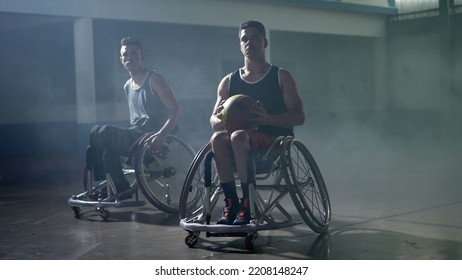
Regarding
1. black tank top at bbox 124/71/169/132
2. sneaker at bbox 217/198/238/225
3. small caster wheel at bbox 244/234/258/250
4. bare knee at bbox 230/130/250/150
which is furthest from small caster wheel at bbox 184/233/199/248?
black tank top at bbox 124/71/169/132

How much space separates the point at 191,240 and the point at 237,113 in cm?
72

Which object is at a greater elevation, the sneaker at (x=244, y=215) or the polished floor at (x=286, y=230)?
the sneaker at (x=244, y=215)

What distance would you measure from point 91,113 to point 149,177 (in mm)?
4126

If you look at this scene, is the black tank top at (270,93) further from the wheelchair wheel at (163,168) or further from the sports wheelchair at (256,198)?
the wheelchair wheel at (163,168)

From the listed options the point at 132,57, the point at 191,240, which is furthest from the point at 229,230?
the point at 132,57

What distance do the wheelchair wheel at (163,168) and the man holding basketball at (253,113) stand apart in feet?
3.30

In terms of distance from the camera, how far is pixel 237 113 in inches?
172

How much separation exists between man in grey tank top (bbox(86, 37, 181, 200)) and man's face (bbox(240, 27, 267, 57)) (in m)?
1.11

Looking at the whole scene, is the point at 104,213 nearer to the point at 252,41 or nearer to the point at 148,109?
the point at 148,109

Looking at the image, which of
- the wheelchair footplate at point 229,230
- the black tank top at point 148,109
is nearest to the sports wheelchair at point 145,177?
the black tank top at point 148,109

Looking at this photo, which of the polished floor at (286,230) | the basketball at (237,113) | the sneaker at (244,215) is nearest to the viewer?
the polished floor at (286,230)

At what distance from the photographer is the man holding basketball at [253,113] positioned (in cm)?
430

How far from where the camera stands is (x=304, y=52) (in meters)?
15.8

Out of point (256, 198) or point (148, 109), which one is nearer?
point (256, 198)
